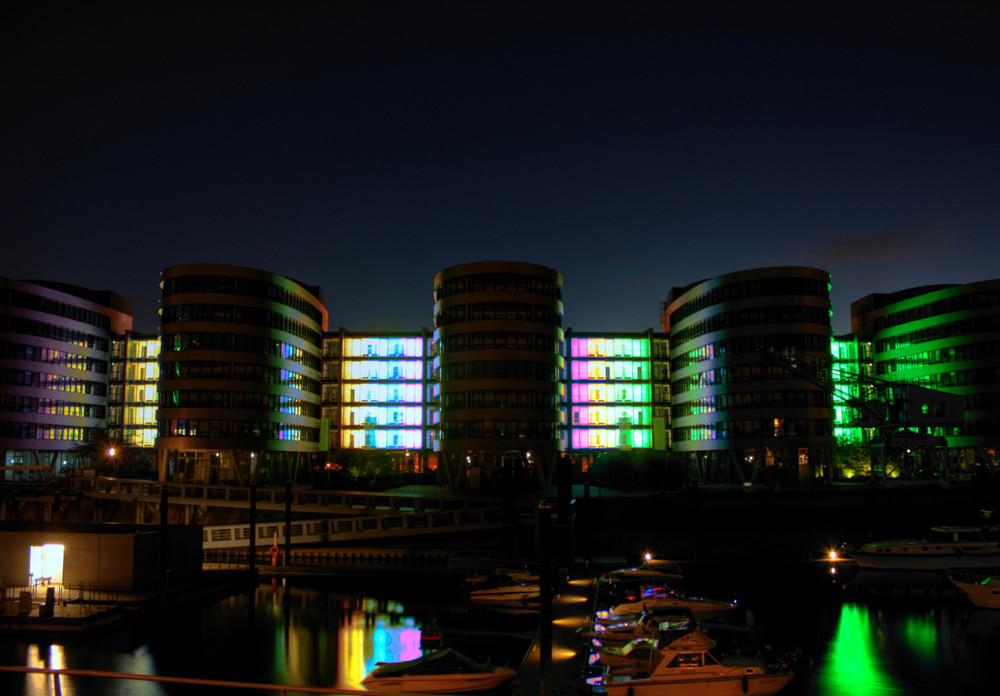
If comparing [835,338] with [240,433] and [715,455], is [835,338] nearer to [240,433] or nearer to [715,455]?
[715,455]

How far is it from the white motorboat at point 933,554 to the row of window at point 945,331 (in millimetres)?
55852

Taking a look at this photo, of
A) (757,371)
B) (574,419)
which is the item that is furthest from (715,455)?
(574,419)

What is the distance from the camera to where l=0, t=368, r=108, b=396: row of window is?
10894 cm

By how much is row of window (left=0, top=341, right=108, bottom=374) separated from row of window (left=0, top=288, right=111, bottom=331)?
5.29 metres

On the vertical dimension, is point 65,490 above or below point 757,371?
below

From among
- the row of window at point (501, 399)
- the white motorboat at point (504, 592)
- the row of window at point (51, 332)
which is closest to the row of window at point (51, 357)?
the row of window at point (51, 332)

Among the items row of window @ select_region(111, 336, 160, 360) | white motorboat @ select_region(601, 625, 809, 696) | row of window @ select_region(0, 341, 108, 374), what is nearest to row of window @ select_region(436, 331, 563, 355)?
row of window @ select_region(0, 341, 108, 374)

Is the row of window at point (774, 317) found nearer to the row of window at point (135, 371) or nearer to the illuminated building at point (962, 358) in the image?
the illuminated building at point (962, 358)

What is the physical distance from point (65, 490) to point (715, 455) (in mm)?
74402

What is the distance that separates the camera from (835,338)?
12169 centimetres

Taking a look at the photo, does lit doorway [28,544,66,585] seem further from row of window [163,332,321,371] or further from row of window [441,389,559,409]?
row of window [441,389,559,409]

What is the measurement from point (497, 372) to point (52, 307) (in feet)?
225

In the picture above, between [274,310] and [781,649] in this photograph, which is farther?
[274,310]

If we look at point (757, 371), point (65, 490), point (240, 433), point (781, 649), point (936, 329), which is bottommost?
point (781, 649)
